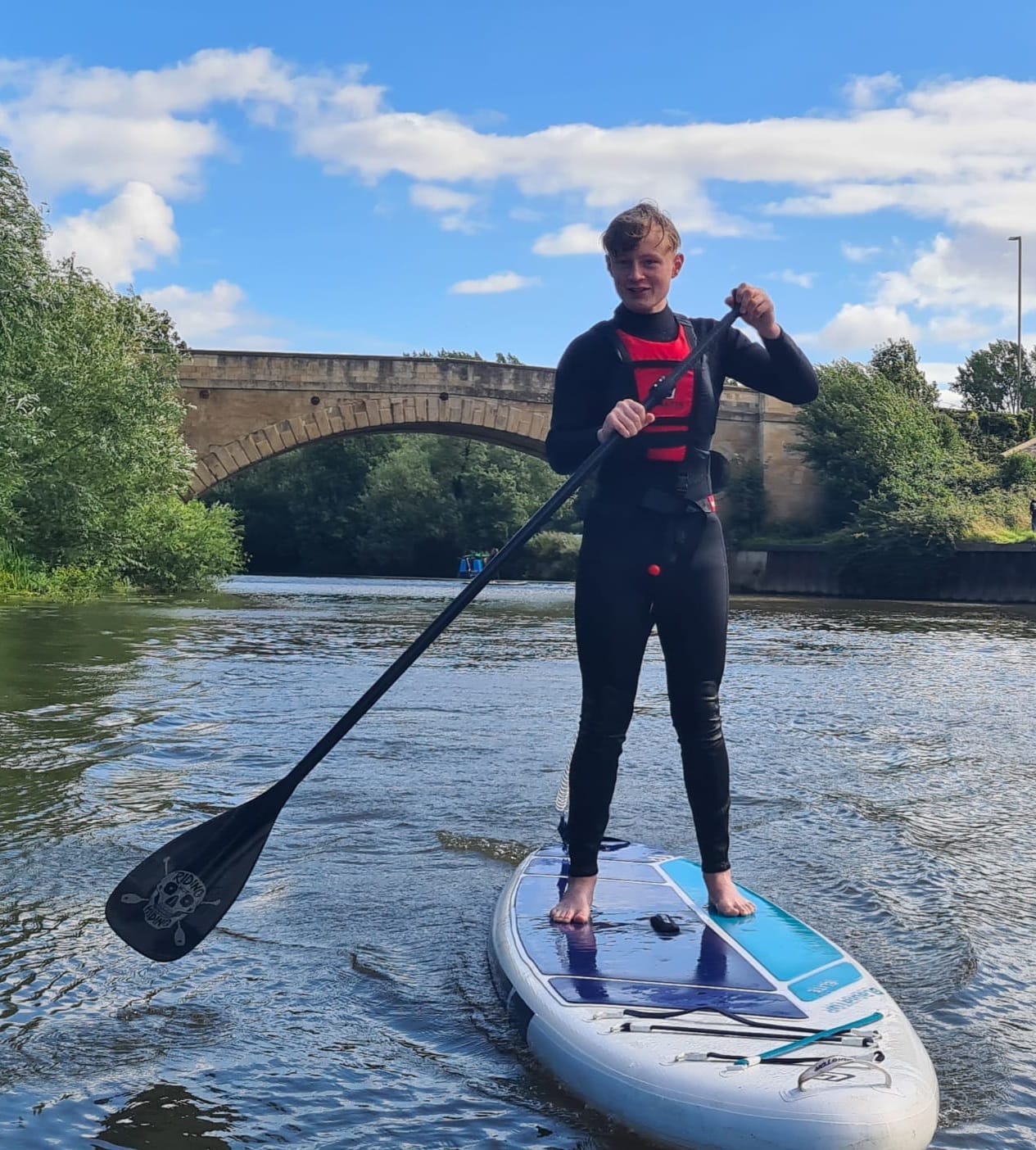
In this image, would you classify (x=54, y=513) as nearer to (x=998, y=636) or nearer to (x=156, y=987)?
(x=998, y=636)

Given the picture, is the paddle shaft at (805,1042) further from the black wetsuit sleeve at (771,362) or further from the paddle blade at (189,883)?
the black wetsuit sleeve at (771,362)

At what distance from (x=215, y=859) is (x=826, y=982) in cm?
145

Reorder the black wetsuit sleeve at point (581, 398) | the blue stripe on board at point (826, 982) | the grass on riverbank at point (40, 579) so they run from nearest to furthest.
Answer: the blue stripe on board at point (826, 982) → the black wetsuit sleeve at point (581, 398) → the grass on riverbank at point (40, 579)

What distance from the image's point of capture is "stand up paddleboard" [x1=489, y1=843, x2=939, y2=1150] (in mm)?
2238

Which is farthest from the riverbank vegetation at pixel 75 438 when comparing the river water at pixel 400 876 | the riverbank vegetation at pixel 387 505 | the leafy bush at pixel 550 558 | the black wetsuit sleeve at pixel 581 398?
the riverbank vegetation at pixel 387 505

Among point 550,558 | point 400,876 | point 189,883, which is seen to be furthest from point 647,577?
point 550,558

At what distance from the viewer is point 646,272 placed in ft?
11.2

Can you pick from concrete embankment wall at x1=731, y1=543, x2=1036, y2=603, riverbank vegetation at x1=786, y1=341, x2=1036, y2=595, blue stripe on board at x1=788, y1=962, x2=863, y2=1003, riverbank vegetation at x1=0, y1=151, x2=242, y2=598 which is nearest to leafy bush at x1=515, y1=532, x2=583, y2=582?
concrete embankment wall at x1=731, y1=543, x2=1036, y2=603

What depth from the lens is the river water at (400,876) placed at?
260cm

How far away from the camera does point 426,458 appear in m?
54.2

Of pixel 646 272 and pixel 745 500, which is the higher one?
pixel 745 500

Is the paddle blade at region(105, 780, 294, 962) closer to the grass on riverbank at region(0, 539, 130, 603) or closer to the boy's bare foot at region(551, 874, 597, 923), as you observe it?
the boy's bare foot at region(551, 874, 597, 923)

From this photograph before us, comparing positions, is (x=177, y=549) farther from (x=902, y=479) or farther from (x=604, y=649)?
(x=604, y=649)

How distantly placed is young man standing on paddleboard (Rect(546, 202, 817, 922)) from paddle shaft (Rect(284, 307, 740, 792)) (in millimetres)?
41
